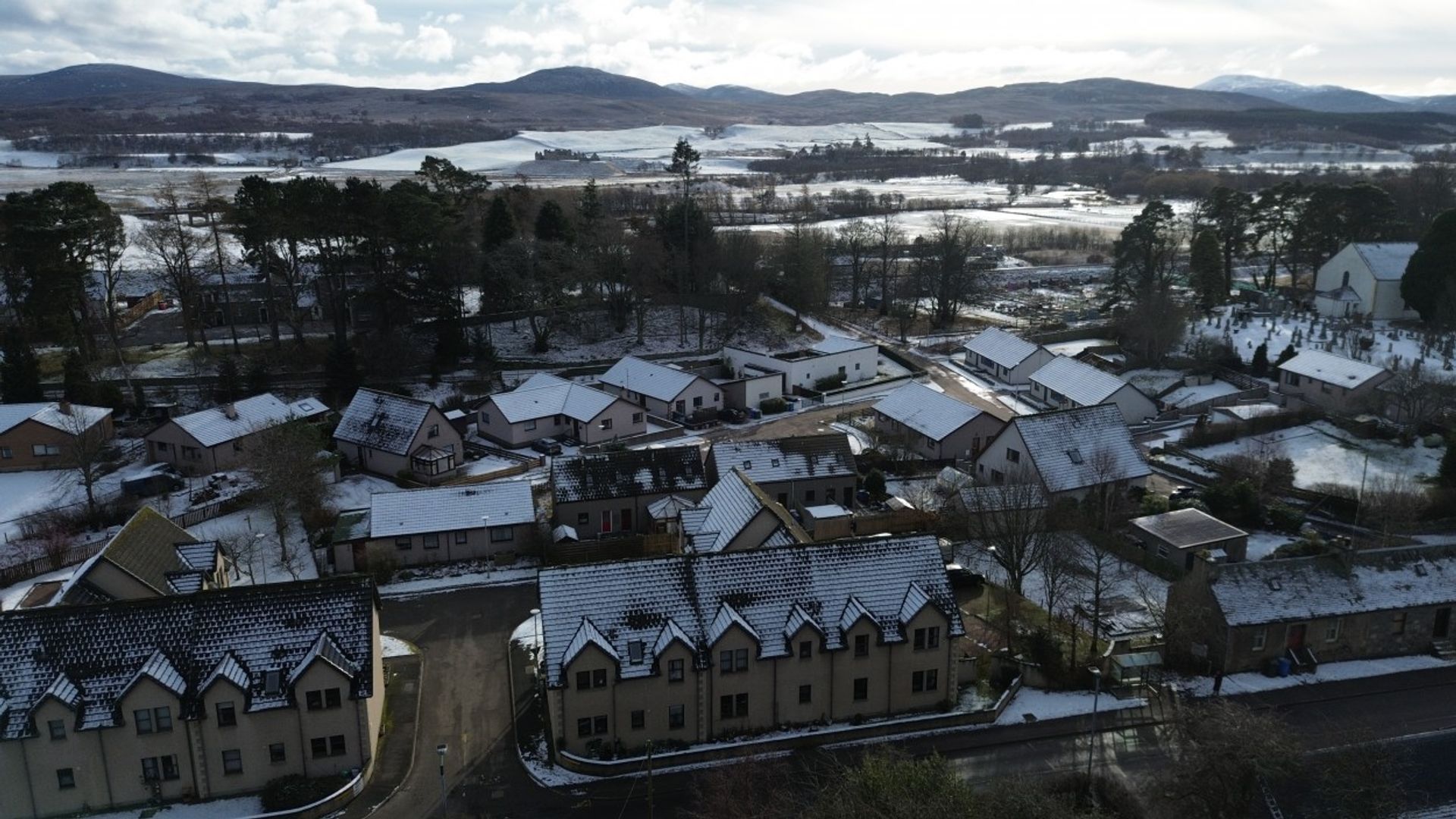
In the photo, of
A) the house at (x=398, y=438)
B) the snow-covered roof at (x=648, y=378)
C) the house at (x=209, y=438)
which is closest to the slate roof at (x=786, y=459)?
the house at (x=398, y=438)

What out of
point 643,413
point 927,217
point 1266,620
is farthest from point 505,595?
point 927,217

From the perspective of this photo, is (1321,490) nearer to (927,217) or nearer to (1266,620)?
(1266,620)

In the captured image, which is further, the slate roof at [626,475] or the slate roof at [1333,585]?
the slate roof at [626,475]

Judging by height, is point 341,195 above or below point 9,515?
above

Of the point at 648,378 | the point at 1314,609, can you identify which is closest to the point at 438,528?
the point at 648,378

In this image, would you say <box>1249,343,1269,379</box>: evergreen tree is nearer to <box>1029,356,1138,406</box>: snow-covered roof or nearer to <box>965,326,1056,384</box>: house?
<box>1029,356,1138,406</box>: snow-covered roof

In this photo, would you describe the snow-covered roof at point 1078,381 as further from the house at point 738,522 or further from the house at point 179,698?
the house at point 179,698
